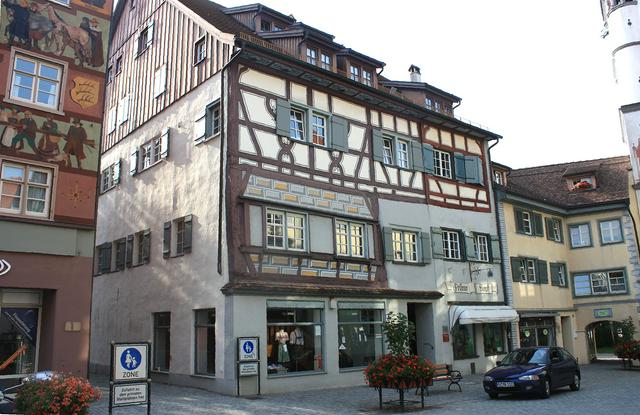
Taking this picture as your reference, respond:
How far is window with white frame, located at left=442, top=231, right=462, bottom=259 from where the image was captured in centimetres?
2422

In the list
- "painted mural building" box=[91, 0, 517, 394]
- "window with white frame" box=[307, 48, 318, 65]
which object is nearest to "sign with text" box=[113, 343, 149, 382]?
"painted mural building" box=[91, 0, 517, 394]

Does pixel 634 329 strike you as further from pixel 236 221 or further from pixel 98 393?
pixel 98 393

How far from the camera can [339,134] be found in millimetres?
21031

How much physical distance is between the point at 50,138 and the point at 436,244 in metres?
14.2

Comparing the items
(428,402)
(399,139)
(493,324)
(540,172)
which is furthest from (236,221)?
(540,172)

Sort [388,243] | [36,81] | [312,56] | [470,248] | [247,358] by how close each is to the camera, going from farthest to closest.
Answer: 1. [470,248]
2. [312,56]
3. [388,243]
4. [247,358]
5. [36,81]

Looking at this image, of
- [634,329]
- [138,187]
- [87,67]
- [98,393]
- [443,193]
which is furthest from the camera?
[634,329]

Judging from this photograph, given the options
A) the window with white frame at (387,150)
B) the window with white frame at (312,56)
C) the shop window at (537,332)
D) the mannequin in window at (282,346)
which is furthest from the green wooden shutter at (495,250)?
the mannequin in window at (282,346)

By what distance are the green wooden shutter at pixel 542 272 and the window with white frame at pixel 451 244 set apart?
6651 mm

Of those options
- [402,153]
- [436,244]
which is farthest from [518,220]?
[402,153]

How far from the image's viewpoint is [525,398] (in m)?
16.2

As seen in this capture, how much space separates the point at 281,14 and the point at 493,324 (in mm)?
15314

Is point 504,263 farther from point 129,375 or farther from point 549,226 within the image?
point 129,375

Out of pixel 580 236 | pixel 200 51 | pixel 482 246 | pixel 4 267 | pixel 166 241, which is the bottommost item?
pixel 4 267
